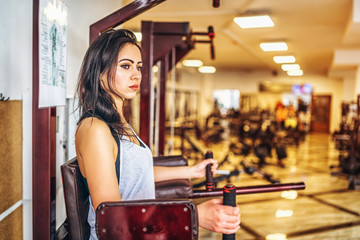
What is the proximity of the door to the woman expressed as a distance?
15.9 meters

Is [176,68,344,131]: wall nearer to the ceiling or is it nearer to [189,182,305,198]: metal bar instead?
the ceiling

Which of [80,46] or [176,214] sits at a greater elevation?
[80,46]

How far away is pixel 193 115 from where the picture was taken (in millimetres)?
14922

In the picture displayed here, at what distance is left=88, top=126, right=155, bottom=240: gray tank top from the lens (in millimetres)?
1321

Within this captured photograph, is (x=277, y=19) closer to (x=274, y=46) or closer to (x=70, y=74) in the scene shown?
(x=274, y=46)

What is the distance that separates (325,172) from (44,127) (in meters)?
6.16

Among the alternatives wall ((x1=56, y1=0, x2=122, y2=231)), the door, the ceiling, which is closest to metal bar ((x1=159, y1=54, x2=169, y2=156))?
wall ((x1=56, y1=0, x2=122, y2=231))

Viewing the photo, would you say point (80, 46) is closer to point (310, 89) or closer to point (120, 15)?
point (120, 15)

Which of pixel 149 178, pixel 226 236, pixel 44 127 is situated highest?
pixel 44 127

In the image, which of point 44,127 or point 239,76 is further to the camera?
point 239,76

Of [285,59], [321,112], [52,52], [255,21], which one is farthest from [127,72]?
[321,112]

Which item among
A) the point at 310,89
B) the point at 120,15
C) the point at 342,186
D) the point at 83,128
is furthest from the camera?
the point at 310,89

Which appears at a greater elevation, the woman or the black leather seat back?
the woman

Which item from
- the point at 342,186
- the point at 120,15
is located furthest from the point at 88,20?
the point at 342,186
